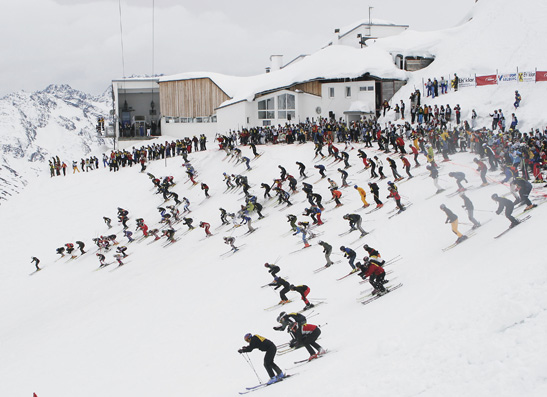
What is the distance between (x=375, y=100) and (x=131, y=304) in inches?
1105

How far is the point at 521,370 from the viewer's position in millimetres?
8867

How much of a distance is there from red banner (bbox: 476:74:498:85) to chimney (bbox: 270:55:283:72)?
3078cm

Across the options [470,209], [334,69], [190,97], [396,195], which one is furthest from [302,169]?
[190,97]

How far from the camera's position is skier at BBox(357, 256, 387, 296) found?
1442 centimetres

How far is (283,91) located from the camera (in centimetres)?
4641

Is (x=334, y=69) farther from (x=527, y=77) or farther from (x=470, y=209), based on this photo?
(x=470, y=209)

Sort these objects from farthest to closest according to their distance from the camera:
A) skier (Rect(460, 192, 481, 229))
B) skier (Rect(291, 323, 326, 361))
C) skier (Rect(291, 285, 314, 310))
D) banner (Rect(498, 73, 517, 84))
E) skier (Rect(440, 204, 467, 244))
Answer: banner (Rect(498, 73, 517, 84)), skier (Rect(460, 192, 481, 229)), skier (Rect(440, 204, 467, 244)), skier (Rect(291, 285, 314, 310)), skier (Rect(291, 323, 326, 361))

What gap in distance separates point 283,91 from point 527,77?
64.0 feet

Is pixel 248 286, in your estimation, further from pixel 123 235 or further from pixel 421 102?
pixel 421 102

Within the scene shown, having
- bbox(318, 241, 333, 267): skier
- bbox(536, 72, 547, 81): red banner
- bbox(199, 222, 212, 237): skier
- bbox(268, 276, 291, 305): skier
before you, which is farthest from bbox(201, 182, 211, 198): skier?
bbox(536, 72, 547, 81): red banner

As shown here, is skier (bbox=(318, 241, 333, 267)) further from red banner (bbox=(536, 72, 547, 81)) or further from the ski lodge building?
the ski lodge building

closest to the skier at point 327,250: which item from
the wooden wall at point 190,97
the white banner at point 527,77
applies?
the white banner at point 527,77

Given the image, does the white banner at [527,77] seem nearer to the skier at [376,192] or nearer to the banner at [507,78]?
the banner at [507,78]

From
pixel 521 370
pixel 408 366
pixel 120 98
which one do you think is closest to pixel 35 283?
pixel 408 366
